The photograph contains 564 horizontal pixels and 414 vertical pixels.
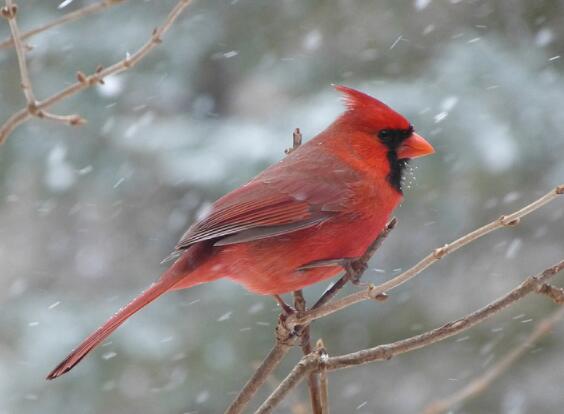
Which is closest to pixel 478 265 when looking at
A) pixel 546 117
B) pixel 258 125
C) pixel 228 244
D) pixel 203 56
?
pixel 546 117

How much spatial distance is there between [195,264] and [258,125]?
1.59m

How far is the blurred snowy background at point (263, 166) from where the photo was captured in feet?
11.9

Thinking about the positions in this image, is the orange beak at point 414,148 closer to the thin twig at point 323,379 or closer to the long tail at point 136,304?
the long tail at point 136,304

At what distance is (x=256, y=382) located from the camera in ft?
6.03

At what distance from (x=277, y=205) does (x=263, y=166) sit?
105 cm

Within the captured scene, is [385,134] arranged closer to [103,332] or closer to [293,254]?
[293,254]

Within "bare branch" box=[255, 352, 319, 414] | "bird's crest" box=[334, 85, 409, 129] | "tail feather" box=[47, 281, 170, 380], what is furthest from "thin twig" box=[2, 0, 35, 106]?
"bird's crest" box=[334, 85, 409, 129]

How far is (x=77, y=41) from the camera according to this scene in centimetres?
389

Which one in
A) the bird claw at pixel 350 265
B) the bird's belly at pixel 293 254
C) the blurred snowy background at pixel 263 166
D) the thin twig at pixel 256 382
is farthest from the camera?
the blurred snowy background at pixel 263 166

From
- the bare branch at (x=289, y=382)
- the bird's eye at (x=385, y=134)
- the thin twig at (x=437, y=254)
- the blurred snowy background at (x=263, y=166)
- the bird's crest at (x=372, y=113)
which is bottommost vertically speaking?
the bare branch at (x=289, y=382)

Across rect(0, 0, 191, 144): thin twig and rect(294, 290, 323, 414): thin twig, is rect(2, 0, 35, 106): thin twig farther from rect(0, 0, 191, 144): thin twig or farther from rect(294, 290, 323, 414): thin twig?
rect(294, 290, 323, 414): thin twig

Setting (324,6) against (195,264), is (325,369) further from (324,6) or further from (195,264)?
(324,6)

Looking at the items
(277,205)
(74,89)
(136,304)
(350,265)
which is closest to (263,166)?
(277,205)

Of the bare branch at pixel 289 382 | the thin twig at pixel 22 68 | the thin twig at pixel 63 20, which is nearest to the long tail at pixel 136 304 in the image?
the bare branch at pixel 289 382
